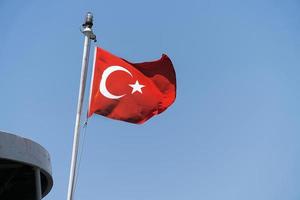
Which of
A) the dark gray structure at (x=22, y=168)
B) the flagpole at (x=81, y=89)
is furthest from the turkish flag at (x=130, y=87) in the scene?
the dark gray structure at (x=22, y=168)

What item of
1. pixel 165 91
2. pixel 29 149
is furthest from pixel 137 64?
pixel 29 149

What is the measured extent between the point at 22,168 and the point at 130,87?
323cm

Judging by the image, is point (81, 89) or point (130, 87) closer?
point (81, 89)

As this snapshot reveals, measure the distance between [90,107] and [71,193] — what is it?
7.54 feet

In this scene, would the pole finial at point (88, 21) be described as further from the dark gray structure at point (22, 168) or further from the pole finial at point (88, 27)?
the dark gray structure at point (22, 168)

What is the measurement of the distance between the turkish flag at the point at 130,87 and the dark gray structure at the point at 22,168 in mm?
1577

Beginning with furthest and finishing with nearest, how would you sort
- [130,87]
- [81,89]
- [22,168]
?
[130,87], [22,168], [81,89]

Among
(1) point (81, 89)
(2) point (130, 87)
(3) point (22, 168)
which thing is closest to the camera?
(1) point (81, 89)

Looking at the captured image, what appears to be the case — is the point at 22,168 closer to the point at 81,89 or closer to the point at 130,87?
the point at 81,89

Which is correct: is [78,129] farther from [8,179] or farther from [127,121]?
[8,179]

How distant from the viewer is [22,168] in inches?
512

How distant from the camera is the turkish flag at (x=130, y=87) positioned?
13109 mm

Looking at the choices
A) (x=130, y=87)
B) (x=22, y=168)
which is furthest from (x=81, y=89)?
(x=22, y=168)

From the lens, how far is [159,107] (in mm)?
13984
